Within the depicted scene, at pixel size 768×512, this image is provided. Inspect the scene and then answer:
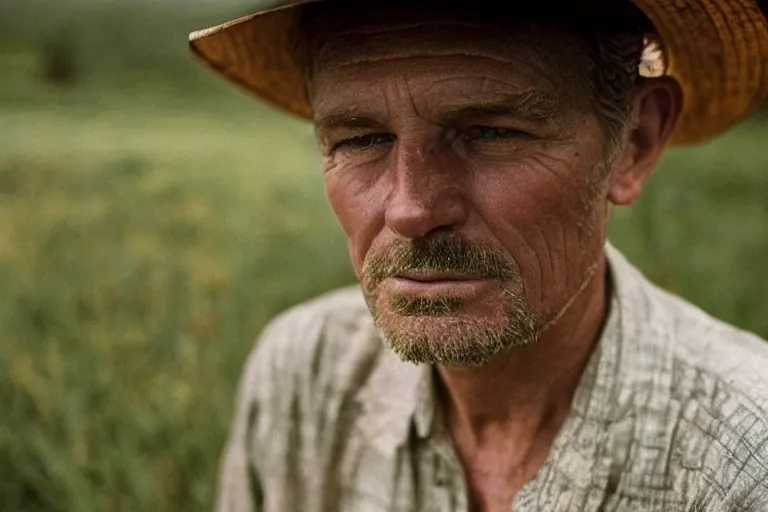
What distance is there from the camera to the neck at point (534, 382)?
108cm

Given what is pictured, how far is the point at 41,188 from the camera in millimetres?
2143

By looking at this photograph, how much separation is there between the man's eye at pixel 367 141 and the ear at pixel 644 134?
11.3 inches

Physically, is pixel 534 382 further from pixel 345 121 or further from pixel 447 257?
pixel 345 121

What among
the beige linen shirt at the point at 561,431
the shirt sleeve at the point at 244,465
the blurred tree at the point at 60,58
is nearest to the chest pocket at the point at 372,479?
the beige linen shirt at the point at 561,431

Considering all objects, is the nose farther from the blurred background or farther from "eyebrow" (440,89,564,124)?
the blurred background

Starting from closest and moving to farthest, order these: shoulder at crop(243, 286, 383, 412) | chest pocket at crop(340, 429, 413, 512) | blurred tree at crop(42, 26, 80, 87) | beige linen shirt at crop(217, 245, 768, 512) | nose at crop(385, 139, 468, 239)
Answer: nose at crop(385, 139, 468, 239) → beige linen shirt at crop(217, 245, 768, 512) → chest pocket at crop(340, 429, 413, 512) → shoulder at crop(243, 286, 383, 412) → blurred tree at crop(42, 26, 80, 87)

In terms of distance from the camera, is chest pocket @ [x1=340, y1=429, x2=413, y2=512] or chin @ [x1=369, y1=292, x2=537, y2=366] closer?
chin @ [x1=369, y1=292, x2=537, y2=366]

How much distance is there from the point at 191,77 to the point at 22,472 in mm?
1144

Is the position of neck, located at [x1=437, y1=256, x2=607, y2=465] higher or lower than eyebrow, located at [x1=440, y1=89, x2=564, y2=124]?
lower

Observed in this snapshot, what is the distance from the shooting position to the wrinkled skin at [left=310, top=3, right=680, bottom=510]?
89 cm

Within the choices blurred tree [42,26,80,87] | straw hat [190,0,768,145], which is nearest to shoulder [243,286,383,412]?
straw hat [190,0,768,145]

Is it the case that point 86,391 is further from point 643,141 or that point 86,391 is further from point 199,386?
point 643,141

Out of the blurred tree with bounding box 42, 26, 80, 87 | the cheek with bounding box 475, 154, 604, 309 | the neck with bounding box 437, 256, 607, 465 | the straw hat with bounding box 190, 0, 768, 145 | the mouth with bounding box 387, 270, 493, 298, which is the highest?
the blurred tree with bounding box 42, 26, 80, 87

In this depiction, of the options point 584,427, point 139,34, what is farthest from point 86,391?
point 584,427
